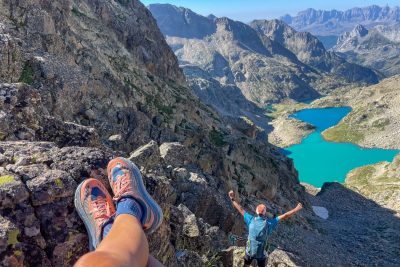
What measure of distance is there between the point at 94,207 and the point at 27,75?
2416cm

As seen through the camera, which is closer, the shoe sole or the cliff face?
the shoe sole

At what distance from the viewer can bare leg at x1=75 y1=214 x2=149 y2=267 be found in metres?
5.81

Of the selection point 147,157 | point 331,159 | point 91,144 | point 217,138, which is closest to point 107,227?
point 91,144

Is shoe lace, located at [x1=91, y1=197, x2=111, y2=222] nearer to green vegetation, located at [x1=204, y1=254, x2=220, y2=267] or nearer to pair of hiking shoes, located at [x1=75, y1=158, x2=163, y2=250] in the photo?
Answer: pair of hiking shoes, located at [x1=75, y1=158, x2=163, y2=250]

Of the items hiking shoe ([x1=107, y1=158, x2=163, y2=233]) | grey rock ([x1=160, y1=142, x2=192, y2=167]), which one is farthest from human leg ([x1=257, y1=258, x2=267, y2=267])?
grey rock ([x1=160, y1=142, x2=192, y2=167])

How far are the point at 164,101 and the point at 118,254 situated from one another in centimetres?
6210

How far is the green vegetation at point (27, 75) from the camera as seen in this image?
29898 millimetres

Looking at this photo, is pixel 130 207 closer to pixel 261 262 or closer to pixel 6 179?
pixel 6 179

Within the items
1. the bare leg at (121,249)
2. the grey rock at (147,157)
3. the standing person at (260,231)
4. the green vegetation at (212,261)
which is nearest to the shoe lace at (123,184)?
the bare leg at (121,249)

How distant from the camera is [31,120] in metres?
15.1

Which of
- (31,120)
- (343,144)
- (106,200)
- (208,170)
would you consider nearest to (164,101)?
(208,170)

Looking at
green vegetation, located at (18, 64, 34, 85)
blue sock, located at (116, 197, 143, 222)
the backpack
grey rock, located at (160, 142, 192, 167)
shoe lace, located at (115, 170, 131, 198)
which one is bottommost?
grey rock, located at (160, 142, 192, 167)

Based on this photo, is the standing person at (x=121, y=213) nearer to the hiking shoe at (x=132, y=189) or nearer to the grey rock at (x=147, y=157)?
the hiking shoe at (x=132, y=189)

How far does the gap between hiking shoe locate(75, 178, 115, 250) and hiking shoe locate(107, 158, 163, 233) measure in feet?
1.02
